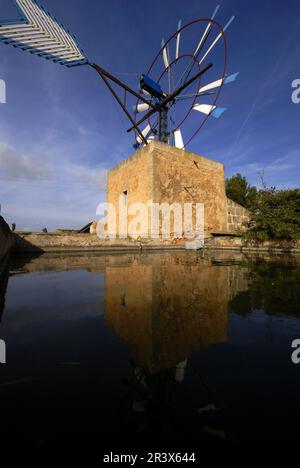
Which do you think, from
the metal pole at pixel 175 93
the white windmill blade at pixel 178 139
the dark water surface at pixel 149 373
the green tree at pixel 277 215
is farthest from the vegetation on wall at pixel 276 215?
the dark water surface at pixel 149 373

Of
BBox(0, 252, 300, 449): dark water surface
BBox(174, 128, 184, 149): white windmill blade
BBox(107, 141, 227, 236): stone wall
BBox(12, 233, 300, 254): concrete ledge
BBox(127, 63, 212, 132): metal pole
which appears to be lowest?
BBox(0, 252, 300, 449): dark water surface

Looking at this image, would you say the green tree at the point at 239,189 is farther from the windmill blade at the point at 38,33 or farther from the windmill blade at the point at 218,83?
the windmill blade at the point at 38,33

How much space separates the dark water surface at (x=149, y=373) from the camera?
68 centimetres

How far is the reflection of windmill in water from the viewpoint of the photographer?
81cm

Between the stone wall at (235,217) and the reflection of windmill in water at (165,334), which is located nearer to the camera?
Answer: the reflection of windmill in water at (165,334)

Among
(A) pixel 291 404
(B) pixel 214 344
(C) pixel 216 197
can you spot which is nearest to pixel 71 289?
(B) pixel 214 344

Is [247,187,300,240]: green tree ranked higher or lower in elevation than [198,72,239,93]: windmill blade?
lower

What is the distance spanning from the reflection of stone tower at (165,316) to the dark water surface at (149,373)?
0.03 ft

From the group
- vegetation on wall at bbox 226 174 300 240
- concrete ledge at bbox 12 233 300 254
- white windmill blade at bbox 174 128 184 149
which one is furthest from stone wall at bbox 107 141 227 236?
vegetation on wall at bbox 226 174 300 240

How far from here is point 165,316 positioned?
5.57 feet

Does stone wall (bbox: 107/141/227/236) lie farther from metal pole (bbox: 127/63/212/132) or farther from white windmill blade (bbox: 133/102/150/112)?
white windmill blade (bbox: 133/102/150/112)

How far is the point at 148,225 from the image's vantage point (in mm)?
10578

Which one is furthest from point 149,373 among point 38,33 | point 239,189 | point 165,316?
point 239,189
